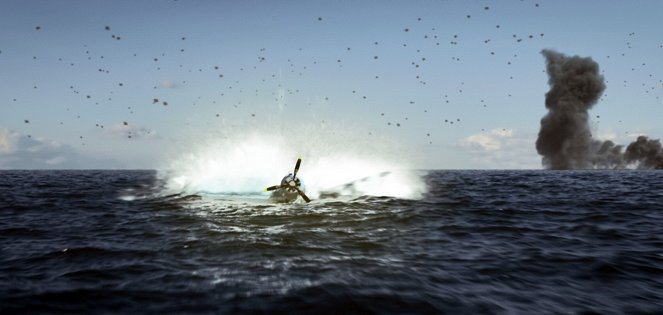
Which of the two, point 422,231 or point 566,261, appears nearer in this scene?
point 566,261

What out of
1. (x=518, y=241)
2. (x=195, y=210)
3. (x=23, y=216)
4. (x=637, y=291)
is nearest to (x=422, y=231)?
(x=518, y=241)

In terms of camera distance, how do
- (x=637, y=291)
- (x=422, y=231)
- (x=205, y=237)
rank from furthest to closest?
(x=422, y=231) → (x=205, y=237) → (x=637, y=291)

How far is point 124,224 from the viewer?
1398 cm

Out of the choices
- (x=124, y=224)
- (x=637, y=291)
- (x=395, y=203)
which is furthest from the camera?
(x=395, y=203)

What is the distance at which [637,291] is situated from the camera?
7375 millimetres

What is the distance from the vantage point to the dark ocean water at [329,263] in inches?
257

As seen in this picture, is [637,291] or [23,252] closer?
[637,291]

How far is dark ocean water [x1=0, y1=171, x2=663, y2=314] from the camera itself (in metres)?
6.54

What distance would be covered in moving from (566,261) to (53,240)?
13.3 meters

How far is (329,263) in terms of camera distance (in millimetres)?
8703

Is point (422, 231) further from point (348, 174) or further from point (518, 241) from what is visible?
point (348, 174)

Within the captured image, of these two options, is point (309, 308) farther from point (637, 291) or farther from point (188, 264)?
point (637, 291)

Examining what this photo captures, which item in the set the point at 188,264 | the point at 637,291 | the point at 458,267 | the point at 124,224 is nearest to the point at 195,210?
the point at 124,224

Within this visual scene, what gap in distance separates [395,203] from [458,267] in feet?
37.3
